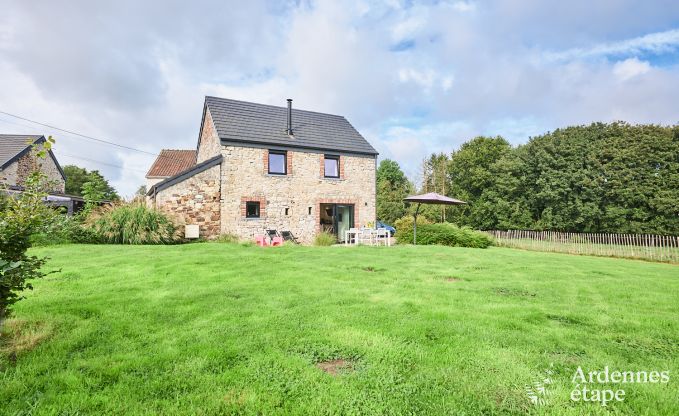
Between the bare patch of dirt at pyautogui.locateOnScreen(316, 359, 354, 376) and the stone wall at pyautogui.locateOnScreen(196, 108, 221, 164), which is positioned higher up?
the stone wall at pyautogui.locateOnScreen(196, 108, 221, 164)

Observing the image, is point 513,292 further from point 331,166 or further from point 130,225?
point 331,166

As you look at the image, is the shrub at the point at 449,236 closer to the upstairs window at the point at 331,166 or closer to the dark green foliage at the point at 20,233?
the upstairs window at the point at 331,166

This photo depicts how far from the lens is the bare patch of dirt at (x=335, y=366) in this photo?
261cm

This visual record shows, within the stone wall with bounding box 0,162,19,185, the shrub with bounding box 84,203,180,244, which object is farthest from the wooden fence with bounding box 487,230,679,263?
the stone wall with bounding box 0,162,19,185

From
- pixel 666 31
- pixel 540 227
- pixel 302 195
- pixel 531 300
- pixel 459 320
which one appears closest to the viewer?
pixel 459 320

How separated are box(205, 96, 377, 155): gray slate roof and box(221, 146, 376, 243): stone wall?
54 centimetres

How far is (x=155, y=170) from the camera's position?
26.9 m

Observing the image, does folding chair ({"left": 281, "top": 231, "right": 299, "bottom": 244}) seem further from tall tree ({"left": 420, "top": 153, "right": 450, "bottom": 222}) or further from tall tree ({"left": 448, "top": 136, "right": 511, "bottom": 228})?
tall tree ({"left": 420, "top": 153, "right": 450, "bottom": 222})

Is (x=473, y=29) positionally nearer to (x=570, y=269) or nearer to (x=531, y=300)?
(x=570, y=269)

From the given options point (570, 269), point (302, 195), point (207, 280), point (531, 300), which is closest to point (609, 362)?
point (531, 300)

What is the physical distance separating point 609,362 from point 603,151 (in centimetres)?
2651

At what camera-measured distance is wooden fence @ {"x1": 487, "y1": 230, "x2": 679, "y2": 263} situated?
564 inches

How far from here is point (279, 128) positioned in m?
17.7

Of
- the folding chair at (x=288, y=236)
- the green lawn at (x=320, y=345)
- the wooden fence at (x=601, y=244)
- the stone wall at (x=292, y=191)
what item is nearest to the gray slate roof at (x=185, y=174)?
the stone wall at (x=292, y=191)
